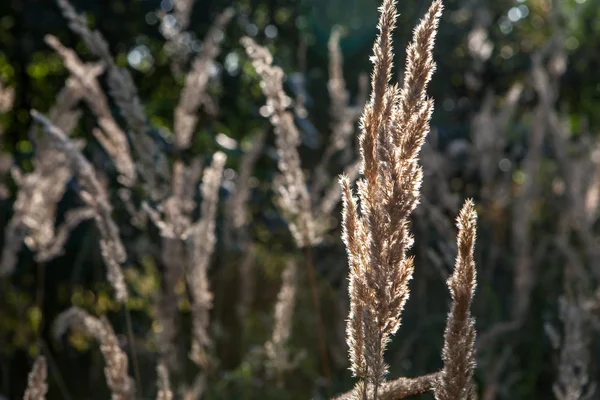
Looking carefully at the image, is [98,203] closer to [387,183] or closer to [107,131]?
[107,131]

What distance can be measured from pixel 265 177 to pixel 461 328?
309cm

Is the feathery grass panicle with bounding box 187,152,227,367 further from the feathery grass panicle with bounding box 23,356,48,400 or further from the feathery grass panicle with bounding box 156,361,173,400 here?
the feathery grass panicle with bounding box 23,356,48,400

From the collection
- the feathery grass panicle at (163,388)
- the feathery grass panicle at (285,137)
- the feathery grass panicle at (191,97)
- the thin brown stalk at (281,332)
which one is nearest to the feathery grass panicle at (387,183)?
the feathery grass panicle at (163,388)

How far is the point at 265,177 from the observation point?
13.0 ft

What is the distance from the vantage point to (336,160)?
4.02 meters

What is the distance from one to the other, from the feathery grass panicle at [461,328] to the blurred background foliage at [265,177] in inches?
52.0

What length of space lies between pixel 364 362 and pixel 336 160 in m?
3.08

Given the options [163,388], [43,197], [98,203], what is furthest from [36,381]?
[43,197]

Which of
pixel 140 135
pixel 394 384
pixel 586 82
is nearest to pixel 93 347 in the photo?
pixel 140 135

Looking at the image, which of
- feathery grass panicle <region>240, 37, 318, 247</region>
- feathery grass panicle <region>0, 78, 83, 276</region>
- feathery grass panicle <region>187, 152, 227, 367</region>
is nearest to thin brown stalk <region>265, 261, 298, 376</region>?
feathery grass panicle <region>187, 152, 227, 367</region>

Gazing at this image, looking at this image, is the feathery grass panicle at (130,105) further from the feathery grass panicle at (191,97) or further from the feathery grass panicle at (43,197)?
the feathery grass panicle at (43,197)

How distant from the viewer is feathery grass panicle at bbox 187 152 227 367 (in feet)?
5.74

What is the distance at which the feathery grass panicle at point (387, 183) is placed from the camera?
0.88m

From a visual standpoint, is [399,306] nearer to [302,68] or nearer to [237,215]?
[237,215]
